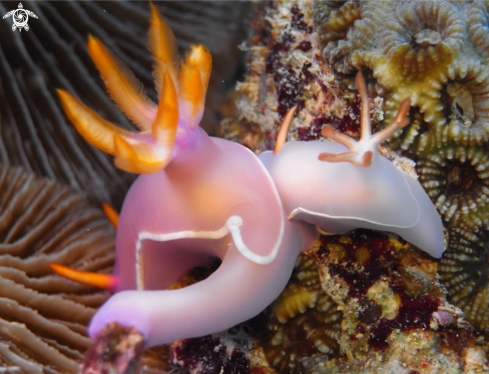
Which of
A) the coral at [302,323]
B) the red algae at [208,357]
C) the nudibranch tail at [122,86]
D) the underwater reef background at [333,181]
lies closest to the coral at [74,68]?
the underwater reef background at [333,181]

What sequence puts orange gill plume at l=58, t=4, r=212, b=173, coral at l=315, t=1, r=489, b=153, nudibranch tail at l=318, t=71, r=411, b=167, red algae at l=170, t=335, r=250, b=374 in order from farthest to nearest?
red algae at l=170, t=335, r=250, b=374, coral at l=315, t=1, r=489, b=153, nudibranch tail at l=318, t=71, r=411, b=167, orange gill plume at l=58, t=4, r=212, b=173

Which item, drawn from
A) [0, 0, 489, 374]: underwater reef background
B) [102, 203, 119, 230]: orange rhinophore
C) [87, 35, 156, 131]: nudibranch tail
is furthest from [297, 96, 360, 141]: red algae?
[102, 203, 119, 230]: orange rhinophore

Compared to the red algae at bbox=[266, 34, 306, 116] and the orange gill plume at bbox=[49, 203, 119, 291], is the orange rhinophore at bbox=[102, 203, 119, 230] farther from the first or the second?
the red algae at bbox=[266, 34, 306, 116]

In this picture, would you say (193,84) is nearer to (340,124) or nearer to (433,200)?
(340,124)

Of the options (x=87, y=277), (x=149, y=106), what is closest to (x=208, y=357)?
(x=87, y=277)

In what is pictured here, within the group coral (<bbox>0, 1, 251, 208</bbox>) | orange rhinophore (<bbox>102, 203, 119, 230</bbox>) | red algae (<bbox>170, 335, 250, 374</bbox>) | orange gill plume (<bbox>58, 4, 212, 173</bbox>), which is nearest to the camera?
orange gill plume (<bbox>58, 4, 212, 173</bbox>)

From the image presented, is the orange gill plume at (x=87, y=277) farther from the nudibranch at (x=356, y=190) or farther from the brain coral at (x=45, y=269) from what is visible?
the nudibranch at (x=356, y=190)

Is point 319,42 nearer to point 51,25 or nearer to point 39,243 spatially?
point 51,25
